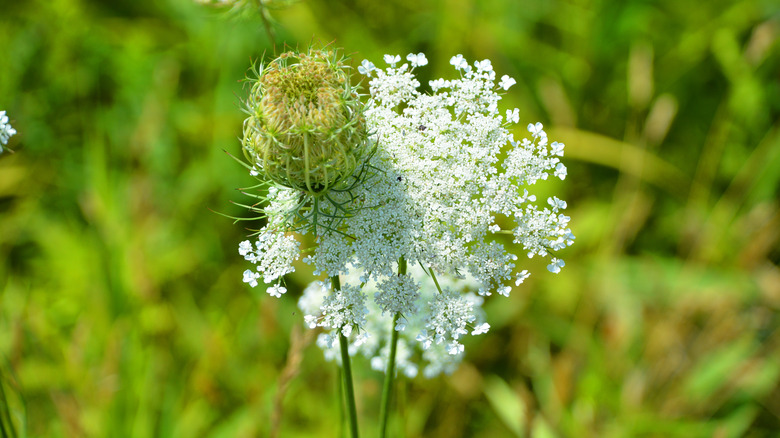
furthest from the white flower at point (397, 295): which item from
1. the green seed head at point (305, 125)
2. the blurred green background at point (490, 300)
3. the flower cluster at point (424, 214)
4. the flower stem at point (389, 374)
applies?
the blurred green background at point (490, 300)

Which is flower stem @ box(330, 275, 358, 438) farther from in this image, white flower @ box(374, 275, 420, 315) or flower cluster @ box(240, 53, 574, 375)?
white flower @ box(374, 275, 420, 315)

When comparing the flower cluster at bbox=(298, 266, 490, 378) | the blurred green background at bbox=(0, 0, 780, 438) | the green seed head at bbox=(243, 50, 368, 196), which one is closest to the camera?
the green seed head at bbox=(243, 50, 368, 196)

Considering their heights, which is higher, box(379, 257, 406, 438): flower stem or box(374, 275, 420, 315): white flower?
box(374, 275, 420, 315): white flower

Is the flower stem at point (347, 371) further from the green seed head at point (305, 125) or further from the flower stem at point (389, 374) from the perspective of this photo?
the green seed head at point (305, 125)

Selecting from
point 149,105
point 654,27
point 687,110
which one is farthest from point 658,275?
point 149,105

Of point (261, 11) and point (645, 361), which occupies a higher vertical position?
point (261, 11)

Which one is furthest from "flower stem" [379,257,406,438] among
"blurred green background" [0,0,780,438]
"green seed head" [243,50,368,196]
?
"blurred green background" [0,0,780,438]

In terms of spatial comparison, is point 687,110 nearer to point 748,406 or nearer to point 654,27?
point 654,27

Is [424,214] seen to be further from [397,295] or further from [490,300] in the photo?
[490,300]
